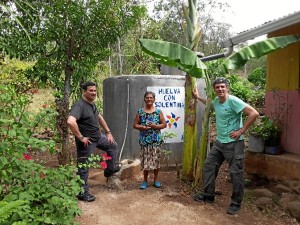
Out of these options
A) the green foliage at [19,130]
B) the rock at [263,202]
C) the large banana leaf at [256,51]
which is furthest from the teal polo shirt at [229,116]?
the green foliage at [19,130]

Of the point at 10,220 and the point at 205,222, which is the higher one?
the point at 10,220

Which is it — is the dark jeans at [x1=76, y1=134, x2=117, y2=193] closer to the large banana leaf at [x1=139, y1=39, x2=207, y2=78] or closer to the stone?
the large banana leaf at [x1=139, y1=39, x2=207, y2=78]

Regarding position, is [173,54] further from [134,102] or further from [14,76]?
[14,76]

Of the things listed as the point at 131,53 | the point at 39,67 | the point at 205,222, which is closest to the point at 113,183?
the point at 205,222

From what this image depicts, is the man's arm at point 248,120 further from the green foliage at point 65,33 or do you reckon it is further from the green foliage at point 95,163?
the green foliage at point 65,33

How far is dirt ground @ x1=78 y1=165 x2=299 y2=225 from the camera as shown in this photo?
412 centimetres

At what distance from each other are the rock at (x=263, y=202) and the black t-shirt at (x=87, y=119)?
2.52 meters

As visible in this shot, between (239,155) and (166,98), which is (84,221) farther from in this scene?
(166,98)

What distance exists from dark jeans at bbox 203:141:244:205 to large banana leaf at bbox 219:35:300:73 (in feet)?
3.47

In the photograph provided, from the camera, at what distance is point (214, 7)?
64.0ft

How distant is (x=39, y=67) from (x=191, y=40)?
2.47m

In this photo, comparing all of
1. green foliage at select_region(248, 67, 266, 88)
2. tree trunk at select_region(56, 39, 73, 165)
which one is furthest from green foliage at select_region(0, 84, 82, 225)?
green foliage at select_region(248, 67, 266, 88)

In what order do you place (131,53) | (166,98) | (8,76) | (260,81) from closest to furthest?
(166,98) < (8,76) < (131,53) < (260,81)

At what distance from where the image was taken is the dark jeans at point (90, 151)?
4.46m
